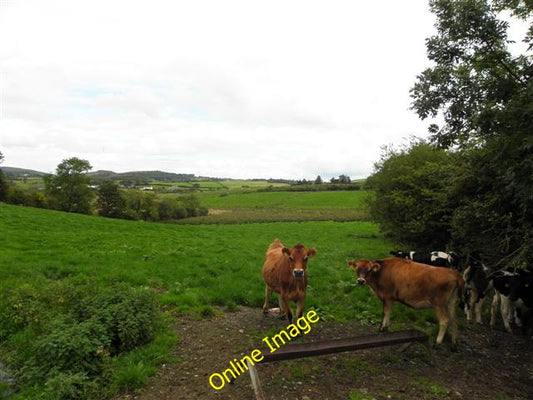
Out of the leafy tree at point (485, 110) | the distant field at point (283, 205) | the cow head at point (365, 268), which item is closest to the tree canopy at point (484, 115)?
the leafy tree at point (485, 110)

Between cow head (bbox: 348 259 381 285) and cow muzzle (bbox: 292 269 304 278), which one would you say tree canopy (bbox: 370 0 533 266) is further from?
cow muzzle (bbox: 292 269 304 278)

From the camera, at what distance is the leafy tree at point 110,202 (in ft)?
188

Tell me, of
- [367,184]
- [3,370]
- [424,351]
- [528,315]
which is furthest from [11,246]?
[367,184]

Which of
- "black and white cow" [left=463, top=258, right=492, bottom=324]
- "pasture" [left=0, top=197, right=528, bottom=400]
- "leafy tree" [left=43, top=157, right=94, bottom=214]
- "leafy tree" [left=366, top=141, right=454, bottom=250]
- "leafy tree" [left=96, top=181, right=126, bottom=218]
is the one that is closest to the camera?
"pasture" [left=0, top=197, right=528, bottom=400]

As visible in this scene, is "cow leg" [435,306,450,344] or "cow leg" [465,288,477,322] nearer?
"cow leg" [435,306,450,344]

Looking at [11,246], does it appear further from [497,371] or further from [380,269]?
[497,371]

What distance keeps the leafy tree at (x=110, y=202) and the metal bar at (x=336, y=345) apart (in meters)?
57.0

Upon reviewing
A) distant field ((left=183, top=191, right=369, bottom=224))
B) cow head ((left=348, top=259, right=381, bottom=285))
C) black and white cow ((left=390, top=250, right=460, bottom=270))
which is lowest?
distant field ((left=183, top=191, right=369, bottom=224))

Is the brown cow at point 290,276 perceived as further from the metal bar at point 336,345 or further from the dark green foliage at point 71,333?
the dark green foliage at point 71,333

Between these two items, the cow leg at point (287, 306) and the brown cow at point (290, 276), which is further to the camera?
the cow leg at point (287, 306)

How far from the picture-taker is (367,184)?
24.5 metres

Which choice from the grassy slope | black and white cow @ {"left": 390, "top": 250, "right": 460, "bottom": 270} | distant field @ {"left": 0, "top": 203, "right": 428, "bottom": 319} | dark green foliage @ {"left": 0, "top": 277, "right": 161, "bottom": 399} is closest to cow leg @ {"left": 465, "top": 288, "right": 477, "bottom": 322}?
black and white cow @ {"left": 390, "top": 250, "right": 460, "bottom": 270}

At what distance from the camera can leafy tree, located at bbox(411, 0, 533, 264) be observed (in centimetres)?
596

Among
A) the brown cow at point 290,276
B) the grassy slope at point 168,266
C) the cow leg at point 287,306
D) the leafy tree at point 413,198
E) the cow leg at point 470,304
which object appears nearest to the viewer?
the brown cow at point 290,276
